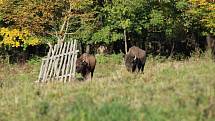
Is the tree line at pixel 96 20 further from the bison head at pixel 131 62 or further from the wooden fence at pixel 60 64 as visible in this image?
the wooden fence at pixel 60 64

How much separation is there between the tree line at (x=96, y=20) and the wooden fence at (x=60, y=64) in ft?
41.6

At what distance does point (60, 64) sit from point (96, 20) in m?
15.9

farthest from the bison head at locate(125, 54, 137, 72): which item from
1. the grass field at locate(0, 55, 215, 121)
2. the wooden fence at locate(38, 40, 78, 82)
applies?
the grass field at locate(0, 55, 215, 121)

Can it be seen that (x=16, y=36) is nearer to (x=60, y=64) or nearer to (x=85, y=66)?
(x=85, y=66)

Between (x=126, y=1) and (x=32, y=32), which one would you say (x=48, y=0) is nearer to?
(x=32, y=32)

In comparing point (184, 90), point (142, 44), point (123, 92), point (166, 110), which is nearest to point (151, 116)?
point (166, 110)

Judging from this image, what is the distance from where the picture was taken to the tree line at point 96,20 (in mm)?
32438

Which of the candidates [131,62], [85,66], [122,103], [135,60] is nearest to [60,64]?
[85,66]

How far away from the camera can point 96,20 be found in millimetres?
35000

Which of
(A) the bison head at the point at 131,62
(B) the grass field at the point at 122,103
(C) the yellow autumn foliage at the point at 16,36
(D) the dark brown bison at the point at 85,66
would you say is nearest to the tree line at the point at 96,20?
(C) the yellow autumn foliage at the point at 16,36

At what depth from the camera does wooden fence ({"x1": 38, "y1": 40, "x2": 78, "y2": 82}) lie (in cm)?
1900

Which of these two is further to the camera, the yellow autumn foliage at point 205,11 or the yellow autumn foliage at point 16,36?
the yellow autumn foliage at point 16,36

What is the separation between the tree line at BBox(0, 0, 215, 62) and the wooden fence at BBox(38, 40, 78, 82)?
12.7 m

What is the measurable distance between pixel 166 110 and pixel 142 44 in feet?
98.7
